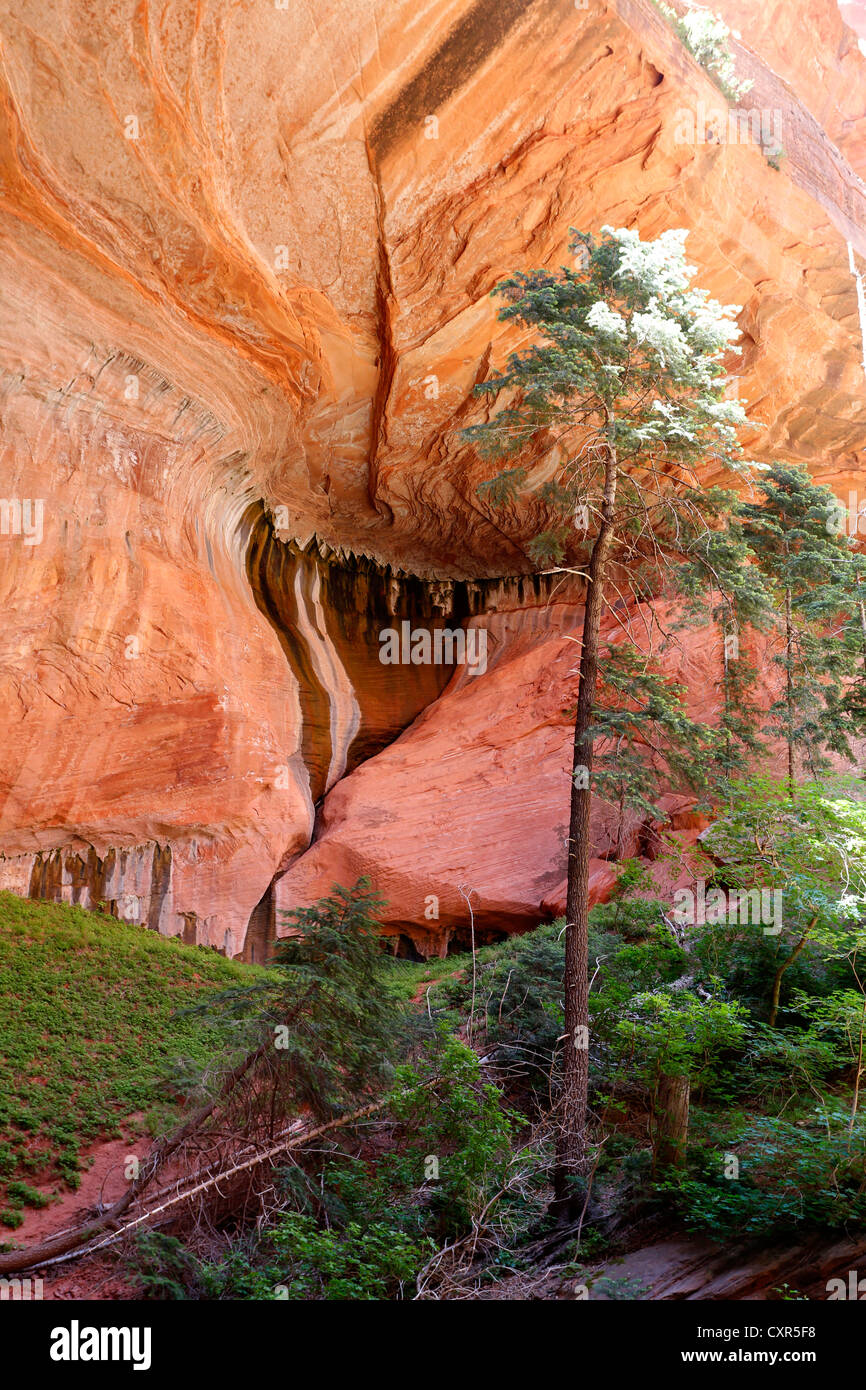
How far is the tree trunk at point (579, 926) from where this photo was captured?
26.8ft


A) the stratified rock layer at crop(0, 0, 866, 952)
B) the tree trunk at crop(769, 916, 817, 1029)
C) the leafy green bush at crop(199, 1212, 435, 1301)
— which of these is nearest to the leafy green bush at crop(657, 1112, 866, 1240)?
the tree trunk at crop(769, 916, 817, 1029)

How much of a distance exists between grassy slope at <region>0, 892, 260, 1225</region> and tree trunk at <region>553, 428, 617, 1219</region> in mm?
4578

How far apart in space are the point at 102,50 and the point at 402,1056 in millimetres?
13068

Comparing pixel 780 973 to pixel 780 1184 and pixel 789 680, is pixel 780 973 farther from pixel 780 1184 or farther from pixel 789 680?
pixel 789 680

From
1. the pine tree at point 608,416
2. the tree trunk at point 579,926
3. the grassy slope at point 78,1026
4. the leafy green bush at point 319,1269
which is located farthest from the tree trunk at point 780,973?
the grassy slope at point 78,1026

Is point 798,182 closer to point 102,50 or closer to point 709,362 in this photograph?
point 709,362

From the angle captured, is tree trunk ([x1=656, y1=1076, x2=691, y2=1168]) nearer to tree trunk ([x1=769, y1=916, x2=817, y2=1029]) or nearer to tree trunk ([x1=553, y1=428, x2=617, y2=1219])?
tree trunk ([x1=553, y1=428, x2=617, y2=1219])

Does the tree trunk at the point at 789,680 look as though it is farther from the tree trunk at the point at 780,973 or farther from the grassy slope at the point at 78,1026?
the grassy slope at the point at 78,1026

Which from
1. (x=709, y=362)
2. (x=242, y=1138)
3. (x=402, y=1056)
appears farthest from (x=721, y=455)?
(x=242, y=1138)

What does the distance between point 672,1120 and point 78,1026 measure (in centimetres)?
782

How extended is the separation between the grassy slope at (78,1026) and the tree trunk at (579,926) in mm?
4578

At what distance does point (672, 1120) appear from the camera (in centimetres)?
774

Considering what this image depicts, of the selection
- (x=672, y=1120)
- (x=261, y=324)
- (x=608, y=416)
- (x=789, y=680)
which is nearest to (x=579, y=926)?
(x=672, y=1120)

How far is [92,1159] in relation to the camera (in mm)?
9398
